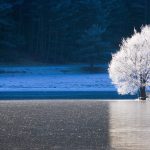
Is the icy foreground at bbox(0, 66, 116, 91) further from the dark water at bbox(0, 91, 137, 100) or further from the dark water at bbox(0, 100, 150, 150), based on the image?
the dark water at bbox(0, 100, 150, 150)

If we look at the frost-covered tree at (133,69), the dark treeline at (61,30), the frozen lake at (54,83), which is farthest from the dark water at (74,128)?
the dark treeline at (61,30)

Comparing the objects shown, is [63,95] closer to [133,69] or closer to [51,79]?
[133,69]

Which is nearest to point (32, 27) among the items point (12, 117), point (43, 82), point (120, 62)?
point (43, 82)

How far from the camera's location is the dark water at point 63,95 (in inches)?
2031

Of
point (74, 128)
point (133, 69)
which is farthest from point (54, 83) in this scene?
point (74, 128)

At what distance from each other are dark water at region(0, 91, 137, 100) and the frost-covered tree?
218 centimetres

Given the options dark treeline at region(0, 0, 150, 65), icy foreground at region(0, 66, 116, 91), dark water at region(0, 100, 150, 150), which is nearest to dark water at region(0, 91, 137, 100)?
icy foreground at region(0, 66, 116, 91)

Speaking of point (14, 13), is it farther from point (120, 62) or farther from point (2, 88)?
point (120, 62)

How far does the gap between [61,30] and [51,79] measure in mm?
15503

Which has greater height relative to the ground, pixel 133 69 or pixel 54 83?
pixel 133 69

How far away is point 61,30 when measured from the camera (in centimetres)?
7919

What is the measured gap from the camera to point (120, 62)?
2030 inches

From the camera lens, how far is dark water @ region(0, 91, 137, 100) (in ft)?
169

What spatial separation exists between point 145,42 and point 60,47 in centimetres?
2972
